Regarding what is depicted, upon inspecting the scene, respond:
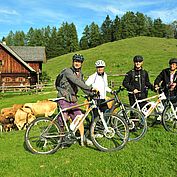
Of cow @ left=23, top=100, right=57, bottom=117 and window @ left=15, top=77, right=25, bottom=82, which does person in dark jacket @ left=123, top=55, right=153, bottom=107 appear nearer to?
cow @ left=23, top=100, right=57, bottom=117

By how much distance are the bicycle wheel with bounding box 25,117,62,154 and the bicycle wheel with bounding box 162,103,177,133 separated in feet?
9.04

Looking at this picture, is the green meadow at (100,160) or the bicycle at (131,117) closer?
the green meadow at (100,160)

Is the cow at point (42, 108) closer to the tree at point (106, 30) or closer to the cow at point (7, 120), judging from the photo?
the cow at point (7, 120)

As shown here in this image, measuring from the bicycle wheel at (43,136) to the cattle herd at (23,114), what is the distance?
590cm

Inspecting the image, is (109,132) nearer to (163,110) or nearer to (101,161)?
(101,161)

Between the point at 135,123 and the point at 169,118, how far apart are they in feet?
3.00

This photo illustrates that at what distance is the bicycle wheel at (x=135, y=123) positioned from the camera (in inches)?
256

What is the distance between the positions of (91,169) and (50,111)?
26.1ft

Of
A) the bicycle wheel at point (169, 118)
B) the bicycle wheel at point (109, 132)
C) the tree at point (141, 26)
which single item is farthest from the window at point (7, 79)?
the tree at point (141, 26)

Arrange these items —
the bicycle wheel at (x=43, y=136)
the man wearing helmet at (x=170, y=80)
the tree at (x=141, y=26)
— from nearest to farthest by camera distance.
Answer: the bicycle wheel at (x=43, y=136), the man wearing helmet at (x=170, y=80), the tree at (x=141, y=26)

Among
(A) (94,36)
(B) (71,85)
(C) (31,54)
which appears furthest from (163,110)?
(A) (94,36)

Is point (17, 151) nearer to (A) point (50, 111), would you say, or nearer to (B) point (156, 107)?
(B) point (156, 107)

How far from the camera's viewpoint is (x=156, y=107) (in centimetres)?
716

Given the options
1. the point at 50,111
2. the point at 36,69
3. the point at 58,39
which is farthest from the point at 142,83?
the point at 58,39
